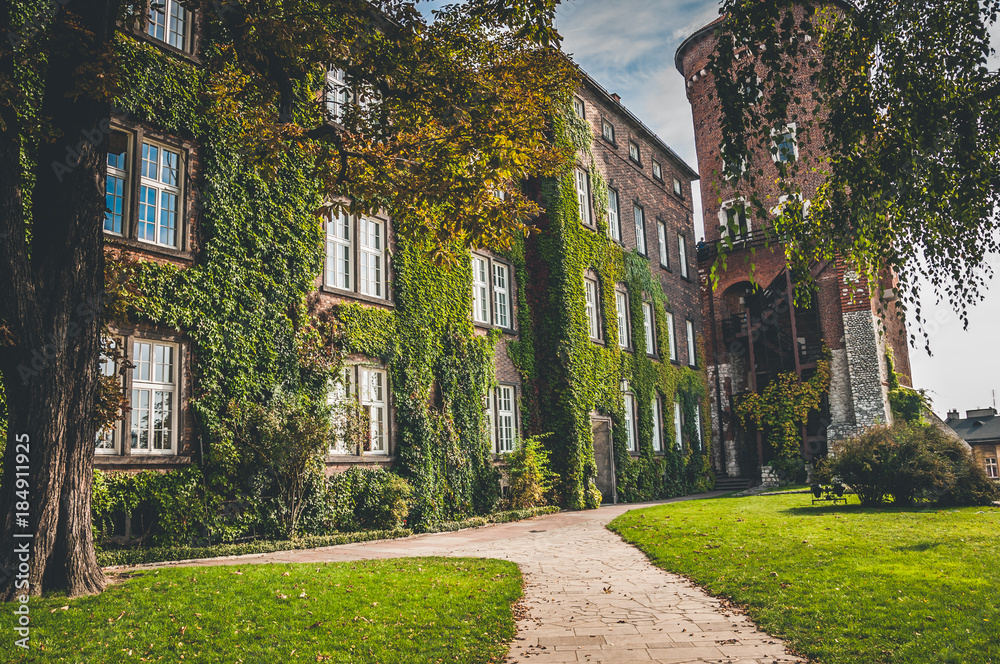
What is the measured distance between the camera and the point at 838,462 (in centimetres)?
1577

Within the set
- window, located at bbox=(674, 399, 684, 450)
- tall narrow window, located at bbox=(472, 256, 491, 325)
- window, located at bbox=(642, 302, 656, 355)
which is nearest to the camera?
tall narrow window, located at bbox=(472, 256, 491, 325)

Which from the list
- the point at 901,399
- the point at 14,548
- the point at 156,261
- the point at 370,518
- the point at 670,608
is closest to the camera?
the point at 14,548

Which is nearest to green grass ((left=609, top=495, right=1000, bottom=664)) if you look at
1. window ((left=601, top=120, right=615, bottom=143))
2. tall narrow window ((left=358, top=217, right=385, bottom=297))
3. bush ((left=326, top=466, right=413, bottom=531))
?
bush ((left=326, top=466, right=413, bottom=531))

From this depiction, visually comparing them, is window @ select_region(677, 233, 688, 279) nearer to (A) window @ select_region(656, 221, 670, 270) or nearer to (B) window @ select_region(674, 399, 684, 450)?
(A) window @ select_region(656, 221, 670, 270)

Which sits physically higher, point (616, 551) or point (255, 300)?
point (255, 300)

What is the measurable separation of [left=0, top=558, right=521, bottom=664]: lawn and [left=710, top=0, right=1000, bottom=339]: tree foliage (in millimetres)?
4464

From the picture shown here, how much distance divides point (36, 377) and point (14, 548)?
1.57 m

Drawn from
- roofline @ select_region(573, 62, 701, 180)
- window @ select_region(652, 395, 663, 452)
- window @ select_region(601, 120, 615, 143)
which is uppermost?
roofline @ select_region(573, 62, 701, 180)

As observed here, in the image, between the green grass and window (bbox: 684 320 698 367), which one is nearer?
the green grass

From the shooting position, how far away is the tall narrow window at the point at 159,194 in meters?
12.1

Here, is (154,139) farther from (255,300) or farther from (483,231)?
(483,231)

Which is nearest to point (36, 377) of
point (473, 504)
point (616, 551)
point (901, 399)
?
point (616, 551)

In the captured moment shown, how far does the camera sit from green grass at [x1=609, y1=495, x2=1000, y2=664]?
18.3ft

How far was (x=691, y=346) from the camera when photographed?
103 ft
